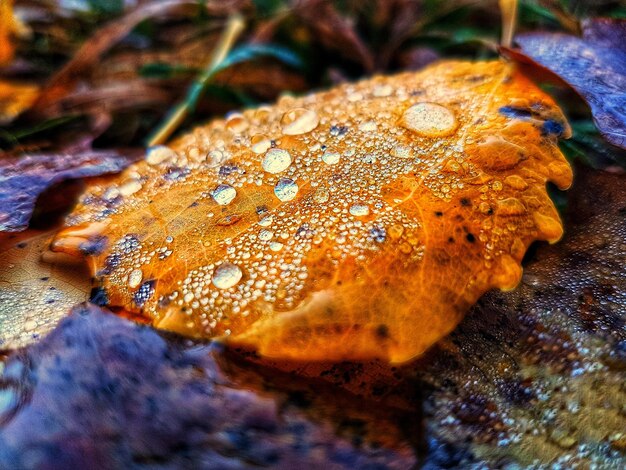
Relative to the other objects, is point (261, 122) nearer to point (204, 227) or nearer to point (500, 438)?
point (204, 227)

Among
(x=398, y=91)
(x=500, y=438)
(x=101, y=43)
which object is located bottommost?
(x=500, y=438)

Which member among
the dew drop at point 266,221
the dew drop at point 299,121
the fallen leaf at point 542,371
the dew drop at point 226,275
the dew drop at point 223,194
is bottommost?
the fallen leaf at point 542,371

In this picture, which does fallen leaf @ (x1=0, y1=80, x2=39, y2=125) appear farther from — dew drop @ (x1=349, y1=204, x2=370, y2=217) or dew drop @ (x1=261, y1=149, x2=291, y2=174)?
dew drop @ (x1=349, y1=204, x2=370, y2=217)

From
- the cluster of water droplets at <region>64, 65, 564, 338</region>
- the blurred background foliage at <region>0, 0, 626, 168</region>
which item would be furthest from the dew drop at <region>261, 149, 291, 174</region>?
the blurred background foliage at <region>0, 0, 626, 168</region>

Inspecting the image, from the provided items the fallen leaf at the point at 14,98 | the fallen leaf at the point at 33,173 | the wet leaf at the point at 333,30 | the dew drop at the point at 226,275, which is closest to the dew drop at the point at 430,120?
the dew drop at the point at 226,275

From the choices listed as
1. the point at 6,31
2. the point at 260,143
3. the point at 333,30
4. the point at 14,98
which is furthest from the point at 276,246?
the point at 6,31

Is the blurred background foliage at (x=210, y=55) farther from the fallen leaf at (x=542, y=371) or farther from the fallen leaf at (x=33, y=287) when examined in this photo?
the fallen leaf at (x=542, y=371)

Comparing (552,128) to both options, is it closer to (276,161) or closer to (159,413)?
(276,161)

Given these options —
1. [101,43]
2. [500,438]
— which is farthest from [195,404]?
[101,43]
